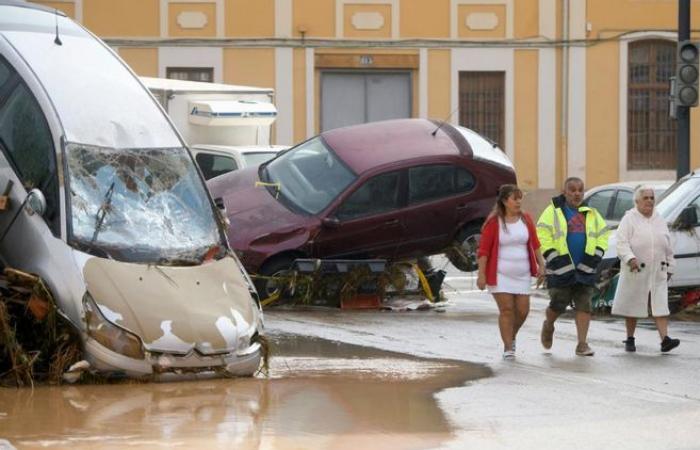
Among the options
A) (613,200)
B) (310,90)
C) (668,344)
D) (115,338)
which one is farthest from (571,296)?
(310,90)

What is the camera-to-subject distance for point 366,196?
19.9 m

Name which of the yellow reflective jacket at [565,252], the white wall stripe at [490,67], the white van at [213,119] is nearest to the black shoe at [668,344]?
the yellow reflective jacket at [565,252]

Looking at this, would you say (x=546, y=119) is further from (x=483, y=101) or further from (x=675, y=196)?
(x=675, y=196)

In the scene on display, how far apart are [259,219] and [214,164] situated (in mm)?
5629

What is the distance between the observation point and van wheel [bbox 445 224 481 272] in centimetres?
2042

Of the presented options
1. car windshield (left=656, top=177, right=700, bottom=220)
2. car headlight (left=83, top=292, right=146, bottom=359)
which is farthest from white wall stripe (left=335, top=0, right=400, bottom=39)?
car headlight (left=83, top=292, right=146, bottom=359)

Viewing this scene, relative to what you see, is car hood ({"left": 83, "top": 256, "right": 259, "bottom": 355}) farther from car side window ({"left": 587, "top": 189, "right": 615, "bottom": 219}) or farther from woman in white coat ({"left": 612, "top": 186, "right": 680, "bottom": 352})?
car side window ({"left": 587, "top": 189, "right": 615, "bottom": 219})

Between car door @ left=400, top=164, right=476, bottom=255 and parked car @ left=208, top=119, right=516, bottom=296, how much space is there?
0.01 metres

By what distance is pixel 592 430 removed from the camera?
11344mm

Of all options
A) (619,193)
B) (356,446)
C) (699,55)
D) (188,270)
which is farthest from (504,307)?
(619,193)

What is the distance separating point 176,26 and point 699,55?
17.0m

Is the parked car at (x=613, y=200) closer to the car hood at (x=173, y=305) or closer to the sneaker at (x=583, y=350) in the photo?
the sneaker at (x=583, y=350)

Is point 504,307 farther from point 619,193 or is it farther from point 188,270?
point 619,193

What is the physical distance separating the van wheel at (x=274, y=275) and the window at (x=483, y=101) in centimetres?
2041
